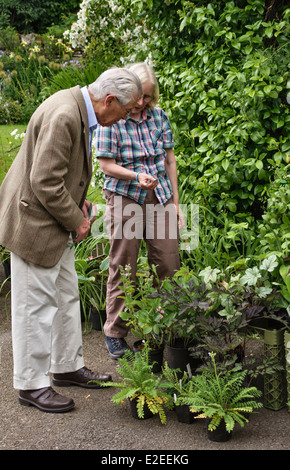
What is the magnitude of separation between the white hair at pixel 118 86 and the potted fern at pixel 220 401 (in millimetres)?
1316

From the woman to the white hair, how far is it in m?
0.49

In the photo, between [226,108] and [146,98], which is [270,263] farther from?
[226,108]

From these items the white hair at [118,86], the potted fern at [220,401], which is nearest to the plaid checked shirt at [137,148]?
the white hair at [118,86]

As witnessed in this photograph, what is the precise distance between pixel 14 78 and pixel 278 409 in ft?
28.3

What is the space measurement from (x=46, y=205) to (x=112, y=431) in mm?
1139

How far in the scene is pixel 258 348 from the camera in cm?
370

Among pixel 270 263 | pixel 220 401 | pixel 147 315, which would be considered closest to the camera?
pixel 220 401

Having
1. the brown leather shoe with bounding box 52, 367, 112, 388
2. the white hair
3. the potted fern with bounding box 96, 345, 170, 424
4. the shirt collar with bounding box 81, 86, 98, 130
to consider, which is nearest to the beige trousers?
the brown leather shoe with bounding box 52, 367, 112, 388

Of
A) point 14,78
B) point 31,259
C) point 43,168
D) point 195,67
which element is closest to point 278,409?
point 31,259

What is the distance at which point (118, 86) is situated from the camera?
2930mm

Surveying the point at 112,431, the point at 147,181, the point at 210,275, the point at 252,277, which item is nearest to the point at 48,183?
the point at 147,181

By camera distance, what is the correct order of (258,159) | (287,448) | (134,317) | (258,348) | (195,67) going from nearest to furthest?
(287,448), (134,317), (258,348), (258,159), (195,67)

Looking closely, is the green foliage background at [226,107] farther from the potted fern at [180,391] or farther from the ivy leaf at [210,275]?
the potted fern at [180,391]

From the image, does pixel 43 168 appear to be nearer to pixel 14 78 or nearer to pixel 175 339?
pixel 175 339
